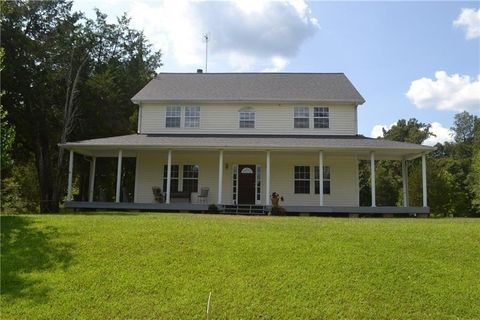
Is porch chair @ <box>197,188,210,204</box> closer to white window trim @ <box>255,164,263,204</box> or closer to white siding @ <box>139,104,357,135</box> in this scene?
white window trim @ <box>255,164,263,204</box>

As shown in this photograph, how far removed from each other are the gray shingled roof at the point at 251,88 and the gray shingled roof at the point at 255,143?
216 centimetres

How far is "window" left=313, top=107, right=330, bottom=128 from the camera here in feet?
73.7

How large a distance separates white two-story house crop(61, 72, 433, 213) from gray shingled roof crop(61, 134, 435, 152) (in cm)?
5

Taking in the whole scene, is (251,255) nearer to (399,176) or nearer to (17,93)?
(17,93)

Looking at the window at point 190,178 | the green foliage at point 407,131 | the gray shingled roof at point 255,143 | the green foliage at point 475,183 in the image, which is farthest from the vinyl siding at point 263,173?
the green foliage at point 407,131

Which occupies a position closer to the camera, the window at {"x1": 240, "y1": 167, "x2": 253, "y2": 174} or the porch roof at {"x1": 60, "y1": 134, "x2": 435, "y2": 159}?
the porch roof at {"x1": 60, "y1": 134, "x2": 435, "y2": 159}

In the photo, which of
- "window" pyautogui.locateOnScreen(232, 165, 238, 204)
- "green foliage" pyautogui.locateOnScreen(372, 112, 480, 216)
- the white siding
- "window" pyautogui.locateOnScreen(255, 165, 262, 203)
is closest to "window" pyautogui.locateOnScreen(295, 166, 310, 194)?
"window" pyautogui.locateOnScreen(255, 165, 262, 203)

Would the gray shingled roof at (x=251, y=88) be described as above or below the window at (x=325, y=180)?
above

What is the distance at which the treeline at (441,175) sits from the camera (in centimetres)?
3444

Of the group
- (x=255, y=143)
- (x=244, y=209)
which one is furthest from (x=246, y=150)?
(x=244, y=209)

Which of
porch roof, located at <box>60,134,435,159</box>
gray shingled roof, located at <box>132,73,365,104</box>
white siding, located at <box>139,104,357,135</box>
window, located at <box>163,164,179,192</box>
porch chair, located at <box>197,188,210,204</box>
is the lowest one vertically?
porch chair, located at <box>197,188,210,204</box>

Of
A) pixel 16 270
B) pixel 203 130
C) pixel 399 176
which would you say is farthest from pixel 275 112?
pixel 399 176

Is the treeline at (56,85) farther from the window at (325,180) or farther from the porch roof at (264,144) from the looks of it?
the window at (325,180)

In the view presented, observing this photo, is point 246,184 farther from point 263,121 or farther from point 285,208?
point 263,121
